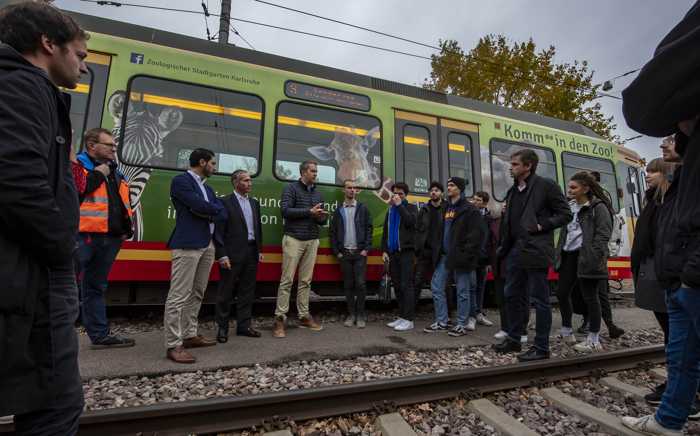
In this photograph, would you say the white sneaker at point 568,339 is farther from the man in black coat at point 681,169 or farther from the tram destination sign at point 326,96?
the tram destination sign at point 326,96

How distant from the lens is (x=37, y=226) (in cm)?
104

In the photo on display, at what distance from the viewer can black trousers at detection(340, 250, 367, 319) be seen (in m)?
4.93

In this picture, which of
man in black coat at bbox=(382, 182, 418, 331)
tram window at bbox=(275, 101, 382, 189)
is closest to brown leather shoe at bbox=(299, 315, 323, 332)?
man in black coat at bbox=(382, 182, 418, 331)

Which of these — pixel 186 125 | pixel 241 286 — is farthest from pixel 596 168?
pixel 186 125

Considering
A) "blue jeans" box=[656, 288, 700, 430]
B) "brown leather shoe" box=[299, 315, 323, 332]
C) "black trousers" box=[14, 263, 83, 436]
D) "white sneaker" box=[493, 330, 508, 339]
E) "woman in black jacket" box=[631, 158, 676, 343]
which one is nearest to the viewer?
"black trousers" box=[14, 263, 83, 436]

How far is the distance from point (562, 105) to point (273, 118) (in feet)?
50.4

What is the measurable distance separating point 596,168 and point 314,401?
772 cm

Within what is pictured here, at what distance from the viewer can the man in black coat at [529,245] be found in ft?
11.8

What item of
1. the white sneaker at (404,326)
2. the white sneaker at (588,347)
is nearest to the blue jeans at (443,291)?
the white sneaker at (404,326)

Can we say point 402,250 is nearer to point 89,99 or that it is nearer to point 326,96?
point 326,96

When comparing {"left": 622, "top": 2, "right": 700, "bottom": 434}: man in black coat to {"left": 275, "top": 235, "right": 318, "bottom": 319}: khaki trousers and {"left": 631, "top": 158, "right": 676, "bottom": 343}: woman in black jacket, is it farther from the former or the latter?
{"left": 275, "top": 235, "right": 318, "bottom": 319}: khaki trousers

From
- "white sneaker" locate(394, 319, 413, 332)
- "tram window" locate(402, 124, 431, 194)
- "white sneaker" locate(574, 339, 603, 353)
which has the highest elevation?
"tram window" locate(402, 124, 431, 194)

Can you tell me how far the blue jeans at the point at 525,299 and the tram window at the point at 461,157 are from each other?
2.55 metres

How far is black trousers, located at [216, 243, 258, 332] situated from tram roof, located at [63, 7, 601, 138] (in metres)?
2.64
